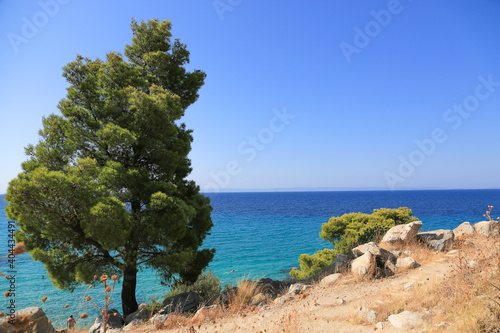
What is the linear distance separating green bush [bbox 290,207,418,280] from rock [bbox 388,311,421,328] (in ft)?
30.3

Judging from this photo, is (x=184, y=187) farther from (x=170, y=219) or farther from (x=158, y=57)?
(x=158, y=57)

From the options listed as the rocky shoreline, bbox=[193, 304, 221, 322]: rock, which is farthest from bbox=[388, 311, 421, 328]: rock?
bbox=[193, 304, 221, 322]: rock

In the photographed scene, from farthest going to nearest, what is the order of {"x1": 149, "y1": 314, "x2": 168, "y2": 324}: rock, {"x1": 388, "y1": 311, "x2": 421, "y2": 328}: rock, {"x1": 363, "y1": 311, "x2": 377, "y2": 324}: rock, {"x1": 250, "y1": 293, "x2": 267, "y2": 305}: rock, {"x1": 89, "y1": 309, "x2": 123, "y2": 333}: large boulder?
{"x1": 250, "y1": 293, "x2": 267, "y2": 305}: rock, {"x1": 89, "y1": 309, "x2": 123, "y2": 333}: large boulder, {"x1": 149, "y1": 314, "x2": 168, "y2": 324}: rock, {"x1": 363, "y1": 311, "x2": 377, "y2": 324}: rock, {"x1": 388, "y1": 311, "x2": 421, "y2": 328}: rock

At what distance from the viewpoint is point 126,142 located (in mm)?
8859

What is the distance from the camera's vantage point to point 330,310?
6090mm

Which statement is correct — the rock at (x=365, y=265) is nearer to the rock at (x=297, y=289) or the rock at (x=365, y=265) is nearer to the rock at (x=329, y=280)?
the rock at (x=329, y=280)

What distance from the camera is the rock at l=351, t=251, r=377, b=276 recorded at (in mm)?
8844

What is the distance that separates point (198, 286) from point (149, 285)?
23.1 feet

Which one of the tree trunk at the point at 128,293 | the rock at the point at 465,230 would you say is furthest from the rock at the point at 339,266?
the rock at the point at 465,230

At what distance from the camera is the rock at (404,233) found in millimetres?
11633

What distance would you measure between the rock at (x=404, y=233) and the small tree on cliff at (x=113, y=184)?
27.0 ft

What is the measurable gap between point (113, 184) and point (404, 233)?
11.9m

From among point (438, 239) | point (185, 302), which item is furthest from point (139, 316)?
point (438, 239)

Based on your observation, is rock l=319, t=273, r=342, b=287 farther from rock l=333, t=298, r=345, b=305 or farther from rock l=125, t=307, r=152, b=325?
rock l=125, t=307, r=152, b=325
